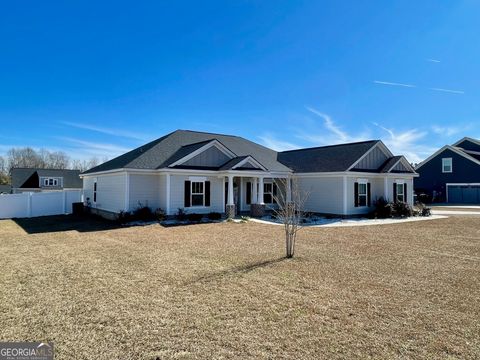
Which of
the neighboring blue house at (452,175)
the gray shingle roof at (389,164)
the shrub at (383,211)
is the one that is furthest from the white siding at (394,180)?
the neighboring blue house at (452,175)

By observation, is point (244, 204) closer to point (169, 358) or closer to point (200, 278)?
point (200, 278)

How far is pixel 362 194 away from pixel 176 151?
1262 cm

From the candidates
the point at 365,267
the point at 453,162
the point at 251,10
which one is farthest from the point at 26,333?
the point at 453,162

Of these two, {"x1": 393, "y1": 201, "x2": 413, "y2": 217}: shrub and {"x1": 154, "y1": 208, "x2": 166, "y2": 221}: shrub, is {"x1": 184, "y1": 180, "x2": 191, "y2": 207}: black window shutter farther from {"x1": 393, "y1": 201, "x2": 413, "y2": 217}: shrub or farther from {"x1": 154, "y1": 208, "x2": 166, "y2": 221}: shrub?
{"x1": 393, "y1": 201, "x2": 413, "y2": 217}: shrub

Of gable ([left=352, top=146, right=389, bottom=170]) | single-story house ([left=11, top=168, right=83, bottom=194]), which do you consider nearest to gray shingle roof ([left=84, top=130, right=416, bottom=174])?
gable ([left=352, top=146, right=389, bottom=170])

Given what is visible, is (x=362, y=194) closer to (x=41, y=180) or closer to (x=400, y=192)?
(x=400, y=192)

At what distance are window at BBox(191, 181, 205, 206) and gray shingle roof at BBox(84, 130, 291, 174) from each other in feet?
6.50

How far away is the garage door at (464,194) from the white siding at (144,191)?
113 feet

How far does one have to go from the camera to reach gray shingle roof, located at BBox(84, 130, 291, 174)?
19.5 meters

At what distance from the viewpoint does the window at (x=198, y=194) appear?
19359 millimetres

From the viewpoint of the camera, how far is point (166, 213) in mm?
18281

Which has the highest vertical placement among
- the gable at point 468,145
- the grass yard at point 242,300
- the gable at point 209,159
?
the gable at point 468,145

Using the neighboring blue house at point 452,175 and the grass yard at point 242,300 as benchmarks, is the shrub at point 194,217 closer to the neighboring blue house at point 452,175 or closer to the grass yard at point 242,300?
the grass yard at point 242,300

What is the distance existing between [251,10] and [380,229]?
11.4 m
